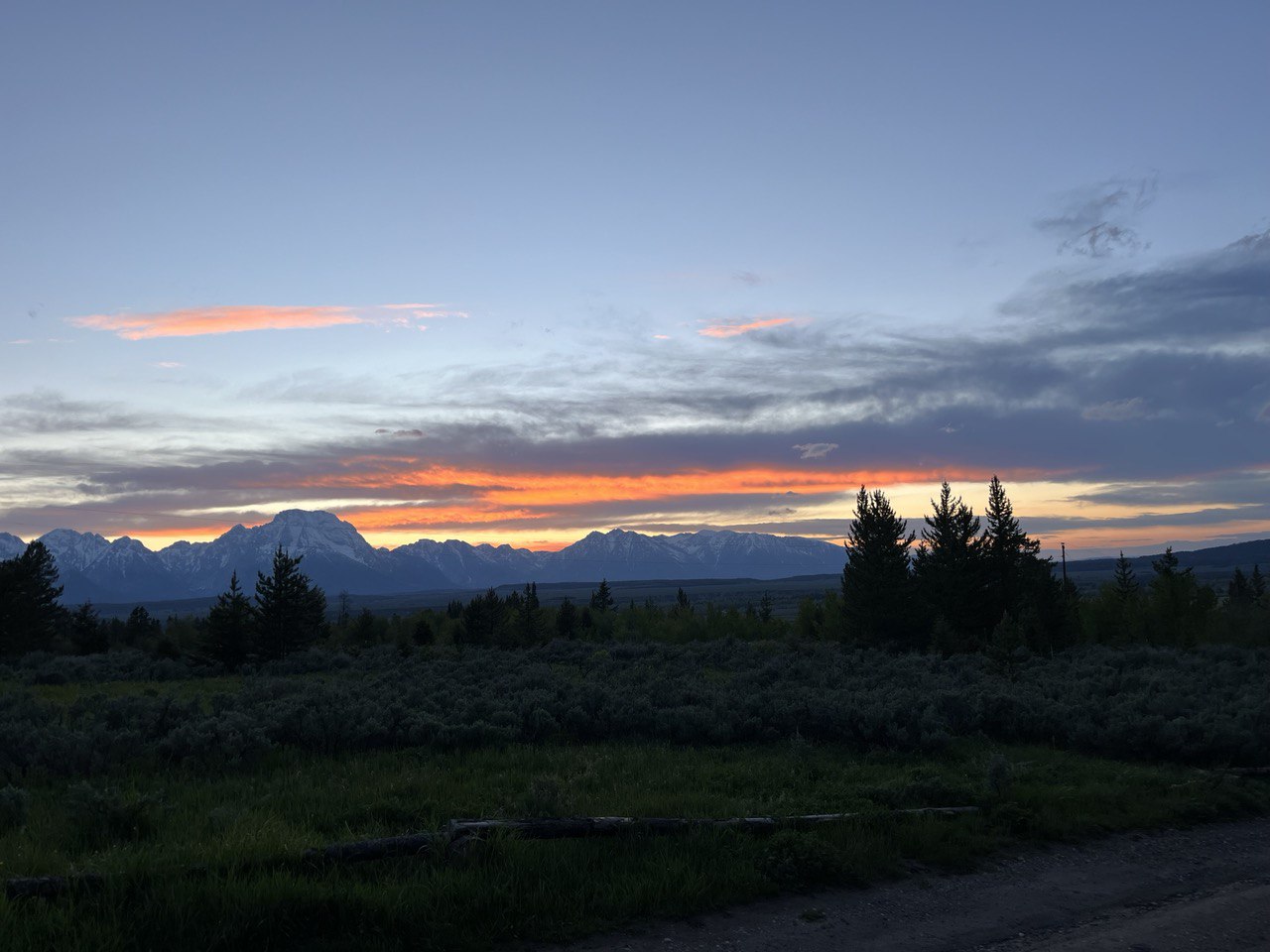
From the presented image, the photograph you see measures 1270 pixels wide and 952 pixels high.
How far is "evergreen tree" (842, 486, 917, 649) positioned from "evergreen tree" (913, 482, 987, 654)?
125 centimetres

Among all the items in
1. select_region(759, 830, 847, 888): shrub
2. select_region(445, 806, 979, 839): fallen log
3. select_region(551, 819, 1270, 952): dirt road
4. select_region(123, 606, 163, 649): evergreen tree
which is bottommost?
select_region(123, 606, 163, 649): evergreen tree

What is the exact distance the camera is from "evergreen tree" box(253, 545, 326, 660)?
42.7m

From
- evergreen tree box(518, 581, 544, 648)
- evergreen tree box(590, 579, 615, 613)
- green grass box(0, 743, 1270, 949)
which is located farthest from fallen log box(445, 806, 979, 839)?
evergreen tree box(590, 579, 615, 613)

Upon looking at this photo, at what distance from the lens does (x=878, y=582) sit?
50.0 m

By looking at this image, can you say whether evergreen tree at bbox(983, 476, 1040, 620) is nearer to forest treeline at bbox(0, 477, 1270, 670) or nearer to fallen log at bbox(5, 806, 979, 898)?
forest treeline at bbox(0, 477, 1270, 670)

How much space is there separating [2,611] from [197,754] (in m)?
47.8

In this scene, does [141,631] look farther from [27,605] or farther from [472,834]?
[472,834]

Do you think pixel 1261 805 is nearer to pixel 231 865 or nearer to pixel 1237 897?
pixel 1237 897

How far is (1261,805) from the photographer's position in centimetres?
1285

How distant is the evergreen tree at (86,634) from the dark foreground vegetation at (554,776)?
24.4 m

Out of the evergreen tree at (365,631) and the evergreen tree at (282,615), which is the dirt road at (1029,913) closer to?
the evergreen tree at (282,615)

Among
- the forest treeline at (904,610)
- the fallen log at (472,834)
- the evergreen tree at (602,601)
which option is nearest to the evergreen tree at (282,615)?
the forest treeline at (904,610)

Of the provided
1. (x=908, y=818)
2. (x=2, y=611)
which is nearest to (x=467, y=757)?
(x=908, y=818)

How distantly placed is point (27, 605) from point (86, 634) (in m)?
5.20
